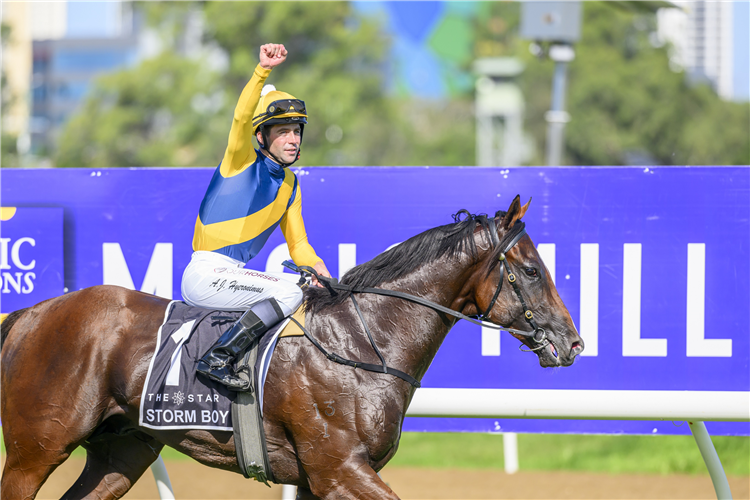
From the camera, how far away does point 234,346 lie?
315 cm

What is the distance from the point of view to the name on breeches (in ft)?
10.5

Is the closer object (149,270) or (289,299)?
(289,299)

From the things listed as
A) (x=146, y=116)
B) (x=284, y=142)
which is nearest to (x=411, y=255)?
(x=284, y=142)

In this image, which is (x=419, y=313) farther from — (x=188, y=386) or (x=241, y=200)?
(x=188, y=386)

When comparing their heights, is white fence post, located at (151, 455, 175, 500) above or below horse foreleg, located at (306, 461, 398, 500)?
below

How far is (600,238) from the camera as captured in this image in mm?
4422

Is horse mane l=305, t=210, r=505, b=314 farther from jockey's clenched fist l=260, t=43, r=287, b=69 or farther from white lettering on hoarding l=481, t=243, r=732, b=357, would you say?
white lettering on hoarding l=481, t=243, r=732, b=357

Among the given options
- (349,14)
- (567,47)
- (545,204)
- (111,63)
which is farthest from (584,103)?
(111,63)

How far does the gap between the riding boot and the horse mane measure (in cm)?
23

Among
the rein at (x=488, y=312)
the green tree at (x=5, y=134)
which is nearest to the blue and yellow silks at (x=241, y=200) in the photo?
the rein at (x=488, y=312)

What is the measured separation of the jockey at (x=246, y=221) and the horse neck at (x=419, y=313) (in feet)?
1.27

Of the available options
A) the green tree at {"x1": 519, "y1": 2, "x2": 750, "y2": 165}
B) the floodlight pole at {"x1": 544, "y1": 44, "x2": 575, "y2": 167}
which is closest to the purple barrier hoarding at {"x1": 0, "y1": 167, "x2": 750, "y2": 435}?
the floodlight pole at {"x1": 544, "y1": 44, "x2": 575, "y2": 167}

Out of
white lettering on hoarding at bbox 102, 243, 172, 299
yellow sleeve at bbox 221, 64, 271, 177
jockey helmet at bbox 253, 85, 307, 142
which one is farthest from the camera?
white lettering on hoarding at bbox 102, 243, 172, 299

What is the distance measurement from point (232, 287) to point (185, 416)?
56cm
